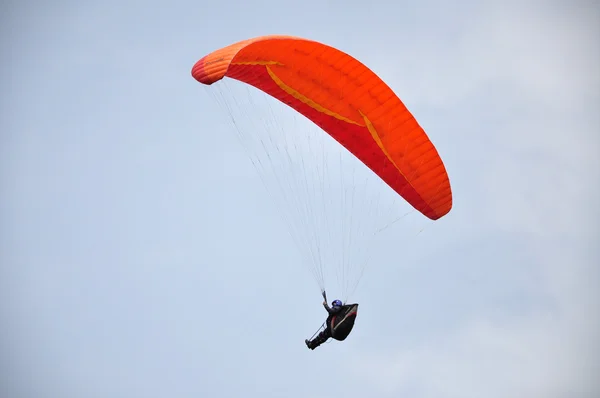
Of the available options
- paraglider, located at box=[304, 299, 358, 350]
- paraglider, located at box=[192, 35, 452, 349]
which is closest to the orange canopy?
paraglider, located at box=[192, 35, 452, 349]

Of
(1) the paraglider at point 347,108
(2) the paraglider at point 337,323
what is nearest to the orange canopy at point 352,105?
(1) the paraglider at point 347,108

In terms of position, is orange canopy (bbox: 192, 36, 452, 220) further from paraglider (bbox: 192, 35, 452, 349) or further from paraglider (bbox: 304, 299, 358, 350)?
paraglider (bbox: 304, 299, 358, 350)

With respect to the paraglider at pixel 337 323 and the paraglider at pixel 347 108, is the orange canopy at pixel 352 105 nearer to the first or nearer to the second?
the paraglider at pixel 347 108

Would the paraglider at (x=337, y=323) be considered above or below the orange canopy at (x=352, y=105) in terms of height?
below

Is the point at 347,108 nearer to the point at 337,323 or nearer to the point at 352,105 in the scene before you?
the point at 352,105

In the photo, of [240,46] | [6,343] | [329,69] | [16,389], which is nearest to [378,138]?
[329,69]

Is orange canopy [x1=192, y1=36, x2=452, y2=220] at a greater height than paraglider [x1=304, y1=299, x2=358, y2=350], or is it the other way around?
orange canopy [x1=192, y1=36, x2=452, y2=220]

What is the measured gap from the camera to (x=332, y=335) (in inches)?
828

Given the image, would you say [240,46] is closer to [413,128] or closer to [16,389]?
[413,128]

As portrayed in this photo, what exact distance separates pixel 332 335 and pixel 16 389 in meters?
51.6

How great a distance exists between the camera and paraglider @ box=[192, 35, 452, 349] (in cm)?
2088

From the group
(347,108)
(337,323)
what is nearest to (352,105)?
(347,108)

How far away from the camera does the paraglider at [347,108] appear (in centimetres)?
2088

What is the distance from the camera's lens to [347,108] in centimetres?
2248
